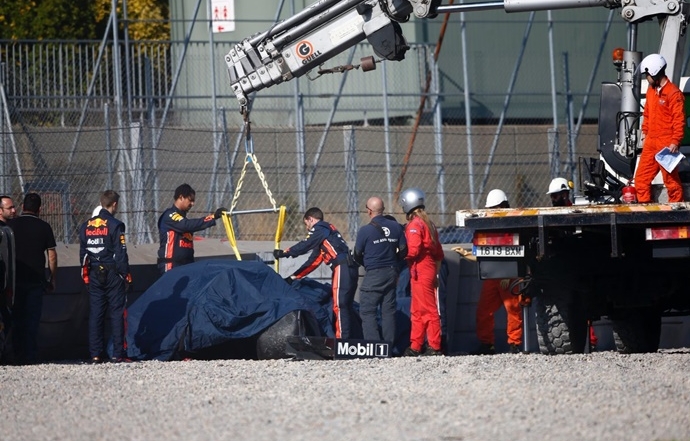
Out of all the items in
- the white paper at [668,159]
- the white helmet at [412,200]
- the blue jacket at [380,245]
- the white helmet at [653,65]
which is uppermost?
the white helmet at [653,65]

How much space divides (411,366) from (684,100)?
3751mm

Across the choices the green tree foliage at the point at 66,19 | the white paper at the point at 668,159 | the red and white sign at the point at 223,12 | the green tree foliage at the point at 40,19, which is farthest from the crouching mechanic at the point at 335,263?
the green tree foliage at the point at 40,19

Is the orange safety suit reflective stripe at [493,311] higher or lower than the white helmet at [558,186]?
lower

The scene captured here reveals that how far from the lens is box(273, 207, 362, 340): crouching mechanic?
1327cm

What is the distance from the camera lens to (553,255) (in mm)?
10898

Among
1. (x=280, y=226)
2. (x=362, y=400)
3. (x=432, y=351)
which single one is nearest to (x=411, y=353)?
(x=432, y=351)

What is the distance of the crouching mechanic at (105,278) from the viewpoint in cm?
1270

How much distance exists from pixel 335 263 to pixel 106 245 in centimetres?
228

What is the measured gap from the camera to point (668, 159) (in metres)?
10.9

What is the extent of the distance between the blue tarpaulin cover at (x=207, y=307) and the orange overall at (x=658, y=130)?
3485 mm

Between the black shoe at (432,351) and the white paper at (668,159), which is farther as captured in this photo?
the black shoe at (432,351)

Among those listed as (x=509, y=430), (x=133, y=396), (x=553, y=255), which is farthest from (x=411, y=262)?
(x=509, y=430)

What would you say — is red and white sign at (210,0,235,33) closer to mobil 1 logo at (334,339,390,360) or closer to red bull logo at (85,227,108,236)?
red bull logo at (85,227,108,236)

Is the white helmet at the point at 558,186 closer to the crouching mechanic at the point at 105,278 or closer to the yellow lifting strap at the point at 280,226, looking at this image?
the yellow lifting strap at the point at 280,226
